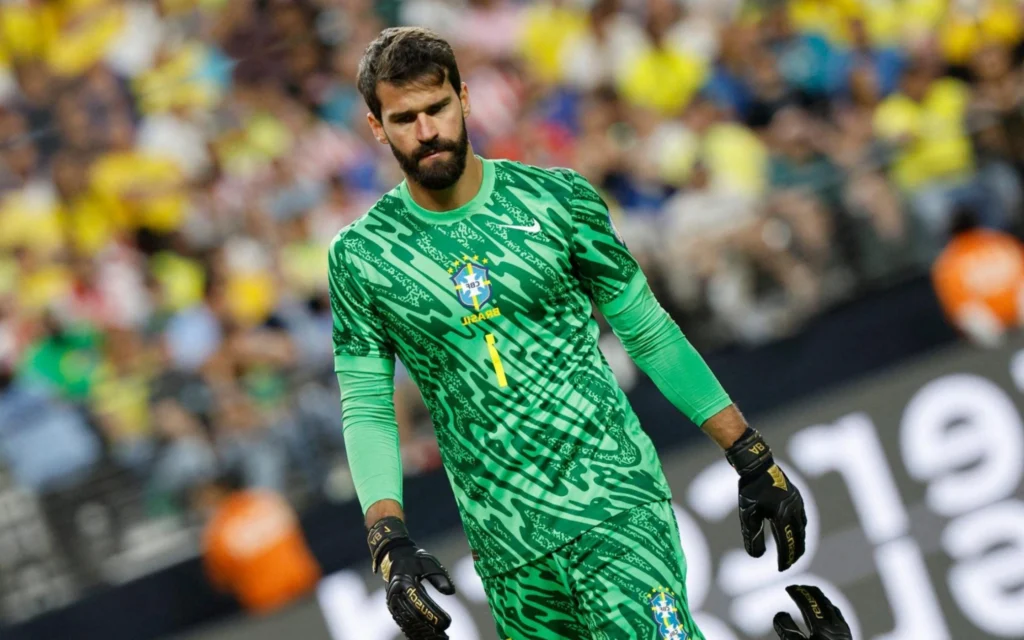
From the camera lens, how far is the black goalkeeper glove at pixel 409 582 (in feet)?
10.8

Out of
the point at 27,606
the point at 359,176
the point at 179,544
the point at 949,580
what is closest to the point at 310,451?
the point at 179,544

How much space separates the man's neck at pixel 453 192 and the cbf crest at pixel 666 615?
1.08m

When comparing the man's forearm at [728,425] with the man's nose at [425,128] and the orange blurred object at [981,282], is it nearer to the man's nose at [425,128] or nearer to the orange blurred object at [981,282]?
the man's nose at [425,128]

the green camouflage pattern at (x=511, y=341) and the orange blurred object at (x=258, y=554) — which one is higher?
the green camouflage pattern at (x=511, y=341)

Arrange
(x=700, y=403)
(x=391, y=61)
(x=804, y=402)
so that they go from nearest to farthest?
(x=391, y=61)
(x=700, y=403)
(x=804, y=402)

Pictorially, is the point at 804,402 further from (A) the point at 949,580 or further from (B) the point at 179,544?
(B) the point at 179,544

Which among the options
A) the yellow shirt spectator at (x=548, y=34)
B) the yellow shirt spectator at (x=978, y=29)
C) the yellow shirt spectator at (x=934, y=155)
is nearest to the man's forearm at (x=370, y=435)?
the yellow shirt spectator at (x=934, y=155)

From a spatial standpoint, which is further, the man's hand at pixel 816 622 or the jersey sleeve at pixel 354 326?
the man's hand at pixel 816 622

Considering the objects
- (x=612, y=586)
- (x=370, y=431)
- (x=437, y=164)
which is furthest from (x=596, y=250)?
(x=612, y=586)

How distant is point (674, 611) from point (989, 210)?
5515mm

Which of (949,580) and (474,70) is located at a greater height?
(474,70)

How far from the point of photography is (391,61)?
343cm

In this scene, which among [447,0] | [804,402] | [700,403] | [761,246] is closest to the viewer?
[700,403]

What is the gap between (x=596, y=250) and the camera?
11.8 ft
